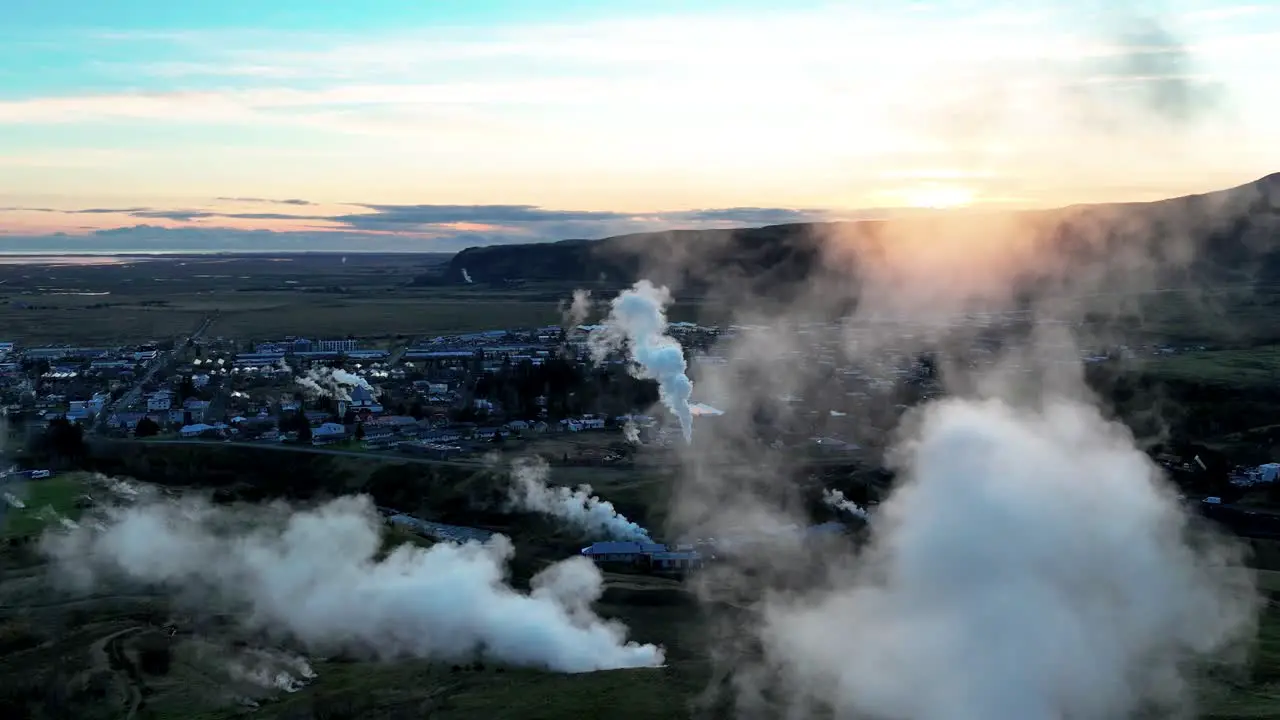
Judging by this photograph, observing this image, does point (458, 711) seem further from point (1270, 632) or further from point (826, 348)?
point (826, 348)

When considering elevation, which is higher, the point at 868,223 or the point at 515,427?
the point at 868,223

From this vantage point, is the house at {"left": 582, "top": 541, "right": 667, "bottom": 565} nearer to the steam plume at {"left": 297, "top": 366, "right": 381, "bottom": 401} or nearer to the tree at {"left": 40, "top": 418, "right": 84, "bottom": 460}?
the tree at {"left": 40, "top": 418, "right": 84, "bottom": 460}

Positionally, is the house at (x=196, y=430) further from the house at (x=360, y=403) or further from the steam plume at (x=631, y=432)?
the steam plume at (x=631, y=432)

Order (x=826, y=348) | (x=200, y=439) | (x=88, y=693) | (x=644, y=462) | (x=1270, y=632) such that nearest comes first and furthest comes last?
(x=88, y=693) < (x=1270, y=632) < (x=644, y=462) < (x=200, y=439) < (x=826, y=348)

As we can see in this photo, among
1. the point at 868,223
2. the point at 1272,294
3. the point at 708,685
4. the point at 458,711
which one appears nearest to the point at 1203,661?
the point at 708,685

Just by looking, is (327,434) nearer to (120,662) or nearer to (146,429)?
(146,429)

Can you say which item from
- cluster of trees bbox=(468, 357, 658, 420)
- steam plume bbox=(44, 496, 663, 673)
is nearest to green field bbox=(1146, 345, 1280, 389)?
cluster of trees bbox=(468, 357, 658, 420)

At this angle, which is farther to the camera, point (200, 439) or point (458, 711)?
point (200, 439)
